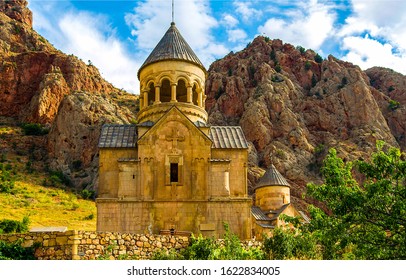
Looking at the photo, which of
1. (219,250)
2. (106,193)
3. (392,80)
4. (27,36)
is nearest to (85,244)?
(219,250)

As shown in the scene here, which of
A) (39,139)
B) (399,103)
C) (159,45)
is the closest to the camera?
(159,45)

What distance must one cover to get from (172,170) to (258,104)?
33.8 meters

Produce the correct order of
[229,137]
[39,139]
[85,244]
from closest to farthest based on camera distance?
[85,244], [229,137], [39,139]

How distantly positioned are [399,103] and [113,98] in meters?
34.3

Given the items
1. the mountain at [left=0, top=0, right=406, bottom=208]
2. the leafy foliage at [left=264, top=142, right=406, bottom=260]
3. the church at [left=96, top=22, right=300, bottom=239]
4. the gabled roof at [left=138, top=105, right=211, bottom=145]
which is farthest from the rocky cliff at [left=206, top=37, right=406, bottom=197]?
the leafy foliage at [left=264, top=142, right=406, bottom=260]

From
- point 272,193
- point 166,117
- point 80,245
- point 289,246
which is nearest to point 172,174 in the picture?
point 166,117

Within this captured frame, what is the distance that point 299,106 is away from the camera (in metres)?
53.3

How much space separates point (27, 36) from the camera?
6750cm

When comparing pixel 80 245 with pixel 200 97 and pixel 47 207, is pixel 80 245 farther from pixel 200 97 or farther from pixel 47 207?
pixel 47 207

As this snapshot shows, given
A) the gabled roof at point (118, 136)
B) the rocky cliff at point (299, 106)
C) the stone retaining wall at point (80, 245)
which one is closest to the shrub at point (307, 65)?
the rocky cliff at point (299, 106)

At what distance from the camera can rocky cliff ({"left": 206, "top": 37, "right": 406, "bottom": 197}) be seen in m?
47.2

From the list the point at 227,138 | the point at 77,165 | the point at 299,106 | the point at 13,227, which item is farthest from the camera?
the point at 299,106

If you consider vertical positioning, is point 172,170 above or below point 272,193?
below
